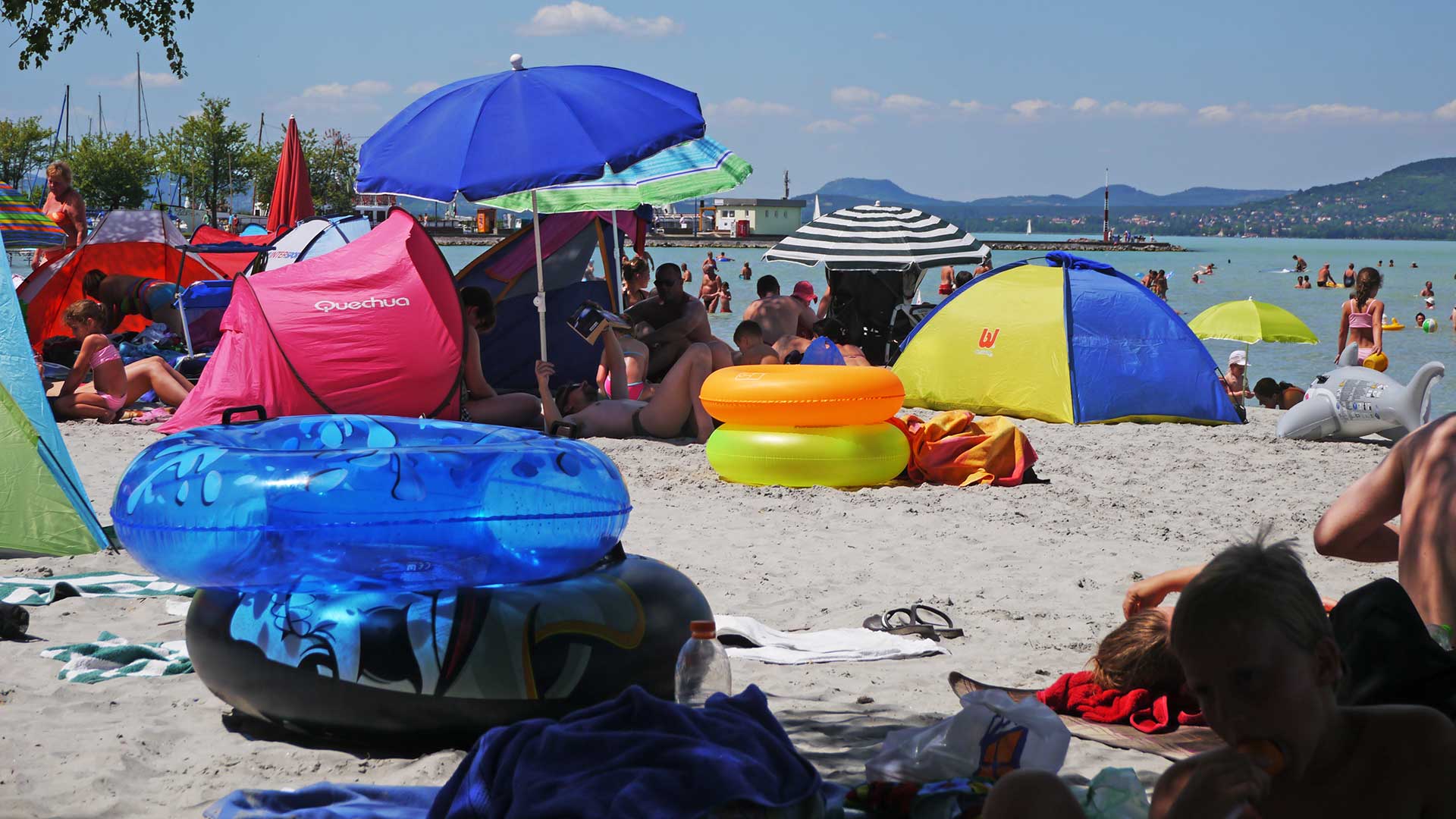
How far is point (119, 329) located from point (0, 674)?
9.95m

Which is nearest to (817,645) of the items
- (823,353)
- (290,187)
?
(823,353)

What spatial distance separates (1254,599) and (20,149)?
231 feet

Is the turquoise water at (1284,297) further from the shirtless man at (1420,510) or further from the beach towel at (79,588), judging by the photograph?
the beach towel at (79,588)

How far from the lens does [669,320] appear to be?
9719 mm

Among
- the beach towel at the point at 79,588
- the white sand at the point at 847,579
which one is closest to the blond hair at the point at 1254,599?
the white sand at the point at 847,579

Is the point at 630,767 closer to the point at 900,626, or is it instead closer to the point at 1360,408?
the point at 900,626

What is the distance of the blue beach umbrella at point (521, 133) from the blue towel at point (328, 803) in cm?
500

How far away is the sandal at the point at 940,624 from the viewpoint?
4.42m

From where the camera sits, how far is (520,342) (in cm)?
1009

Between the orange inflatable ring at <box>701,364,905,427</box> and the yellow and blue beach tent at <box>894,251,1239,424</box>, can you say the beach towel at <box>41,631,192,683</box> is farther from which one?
the yellow and blue beach tent at <box>894,251,1239,424</box>

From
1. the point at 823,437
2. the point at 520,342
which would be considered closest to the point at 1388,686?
the point at 823,437

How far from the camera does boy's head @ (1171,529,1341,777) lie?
5.41 feet

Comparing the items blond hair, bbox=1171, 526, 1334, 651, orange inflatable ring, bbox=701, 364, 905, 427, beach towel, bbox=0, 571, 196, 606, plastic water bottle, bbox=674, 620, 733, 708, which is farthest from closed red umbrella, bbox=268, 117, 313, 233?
blond hair, bbox=1171, 526, 1334, 651

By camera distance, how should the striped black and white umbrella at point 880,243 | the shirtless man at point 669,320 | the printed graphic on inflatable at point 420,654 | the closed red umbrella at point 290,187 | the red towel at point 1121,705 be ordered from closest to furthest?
the printed graphic on inflatable at point 420,654, the red towel at point 1121,705, the shirtless man at point 669,320, the striped black and white umbrella at point 880,243, the closed red umbrella at point 290,187
